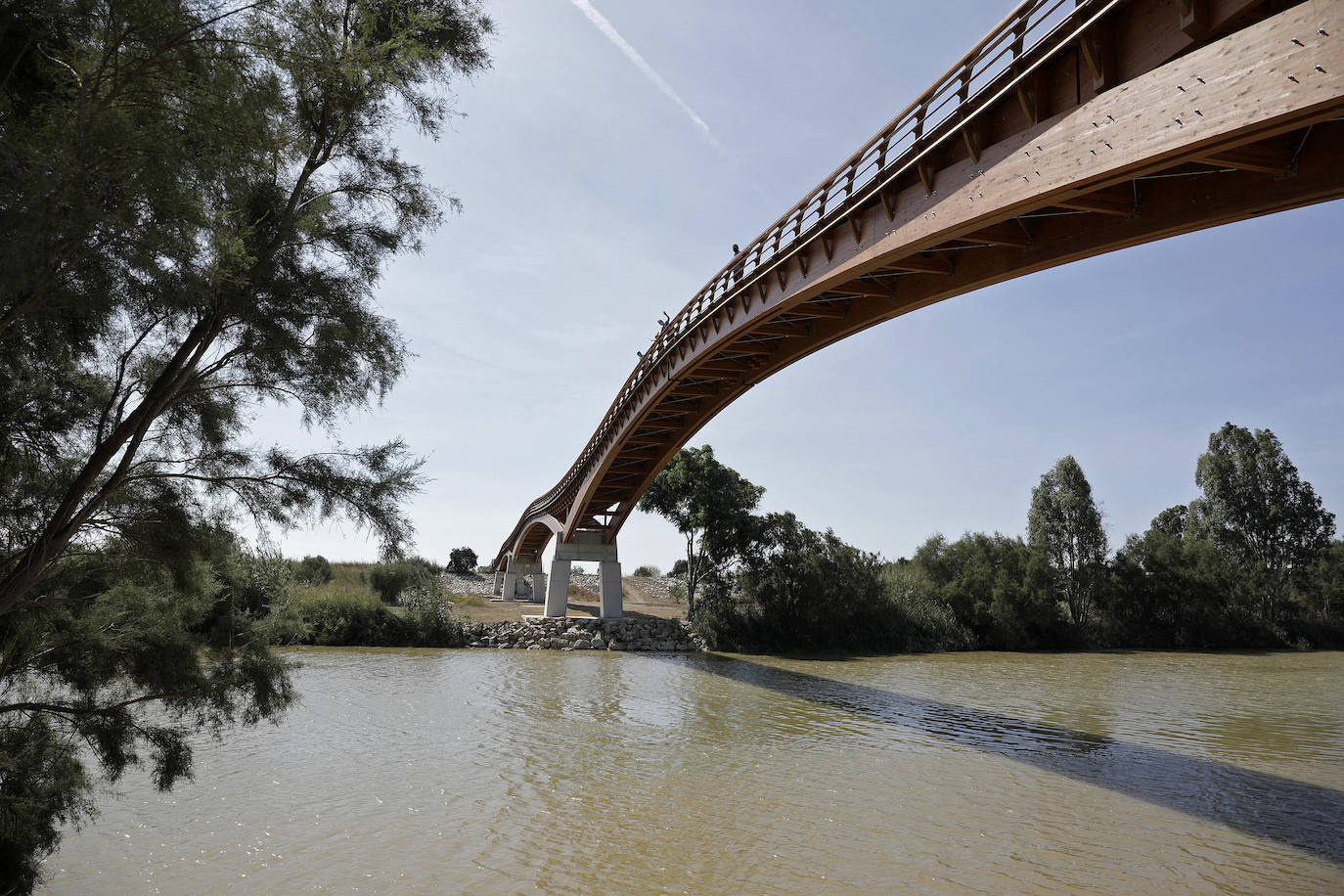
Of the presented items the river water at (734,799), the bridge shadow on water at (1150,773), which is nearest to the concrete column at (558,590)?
the river water at (734,799)

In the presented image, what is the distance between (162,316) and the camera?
18.8 feet

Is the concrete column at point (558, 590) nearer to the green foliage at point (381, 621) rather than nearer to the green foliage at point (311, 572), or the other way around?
the green foliage at point (381, 621)

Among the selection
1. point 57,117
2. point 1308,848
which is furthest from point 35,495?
point 1308,848

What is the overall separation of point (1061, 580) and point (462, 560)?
53.5 m

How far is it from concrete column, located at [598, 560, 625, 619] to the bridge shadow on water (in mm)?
16541

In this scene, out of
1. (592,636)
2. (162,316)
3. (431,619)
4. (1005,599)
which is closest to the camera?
(162,316)

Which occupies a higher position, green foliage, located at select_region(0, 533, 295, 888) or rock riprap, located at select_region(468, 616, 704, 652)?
green foliage, located at select_region(0, 533, 295, 888)

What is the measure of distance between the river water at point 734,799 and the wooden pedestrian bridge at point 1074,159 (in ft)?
22.9

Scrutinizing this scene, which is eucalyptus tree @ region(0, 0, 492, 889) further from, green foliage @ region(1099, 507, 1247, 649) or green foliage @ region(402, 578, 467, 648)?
green foliage @ region(1099, 507, 1247, 649)

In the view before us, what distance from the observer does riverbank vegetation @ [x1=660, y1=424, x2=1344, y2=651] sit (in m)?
31.0

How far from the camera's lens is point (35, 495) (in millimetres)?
5914

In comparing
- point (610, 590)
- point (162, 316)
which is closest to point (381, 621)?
point (610, 590)

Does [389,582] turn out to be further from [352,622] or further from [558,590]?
A: [558,590]

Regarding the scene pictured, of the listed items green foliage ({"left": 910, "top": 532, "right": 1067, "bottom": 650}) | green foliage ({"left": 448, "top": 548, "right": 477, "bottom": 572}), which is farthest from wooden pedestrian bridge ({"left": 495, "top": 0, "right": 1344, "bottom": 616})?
green foliage ({"left": 448, "top": 548, "right": 477, "bottom": 572})
